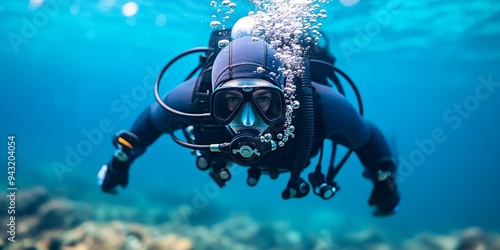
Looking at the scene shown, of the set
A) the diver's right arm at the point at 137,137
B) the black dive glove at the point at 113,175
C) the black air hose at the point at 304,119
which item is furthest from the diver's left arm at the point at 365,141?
the black dive glove at the point at 113,175

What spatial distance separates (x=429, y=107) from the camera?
60062 mm

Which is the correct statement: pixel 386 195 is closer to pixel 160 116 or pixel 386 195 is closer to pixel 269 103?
pixel 269 103

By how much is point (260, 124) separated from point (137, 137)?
2478 mm

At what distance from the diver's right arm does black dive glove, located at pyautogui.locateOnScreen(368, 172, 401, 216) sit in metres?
3.04

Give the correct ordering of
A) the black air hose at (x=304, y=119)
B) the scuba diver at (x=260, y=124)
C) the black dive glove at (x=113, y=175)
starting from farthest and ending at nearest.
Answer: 1. the black dive glove at (x=113, y=175)
2. the black air hose at (x=304, y=119)
3. the scuba diver at (x=260, y=124)

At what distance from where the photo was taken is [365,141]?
466cm

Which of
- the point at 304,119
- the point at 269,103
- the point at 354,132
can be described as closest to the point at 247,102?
the point at 269,103

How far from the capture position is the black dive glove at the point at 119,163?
5109 millimetres

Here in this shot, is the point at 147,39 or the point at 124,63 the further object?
the point at 124,63

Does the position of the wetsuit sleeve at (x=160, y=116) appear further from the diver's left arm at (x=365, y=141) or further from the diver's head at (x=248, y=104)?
the diver's left arm at (x=365, y=141)

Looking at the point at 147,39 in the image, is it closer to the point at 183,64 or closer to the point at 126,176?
the point at 183,64

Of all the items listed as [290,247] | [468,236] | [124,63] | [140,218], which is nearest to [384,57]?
[468,236]

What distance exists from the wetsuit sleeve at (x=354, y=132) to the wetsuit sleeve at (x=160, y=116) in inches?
62.6

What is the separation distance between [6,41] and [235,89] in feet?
141
